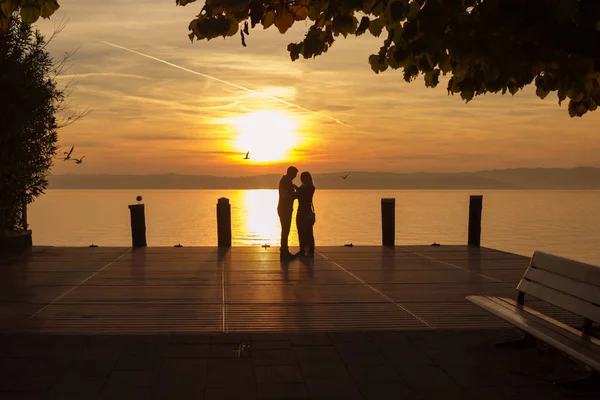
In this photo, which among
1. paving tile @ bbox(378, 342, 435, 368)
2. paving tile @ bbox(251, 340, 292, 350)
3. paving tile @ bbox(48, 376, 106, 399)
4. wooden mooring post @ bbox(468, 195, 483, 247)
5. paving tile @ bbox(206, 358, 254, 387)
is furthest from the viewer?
wooden mooring post @ bbox(468, 195, 483, 247)

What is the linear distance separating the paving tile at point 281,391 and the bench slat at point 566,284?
2.62 metres

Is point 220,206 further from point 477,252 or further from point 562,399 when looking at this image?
point 562,399

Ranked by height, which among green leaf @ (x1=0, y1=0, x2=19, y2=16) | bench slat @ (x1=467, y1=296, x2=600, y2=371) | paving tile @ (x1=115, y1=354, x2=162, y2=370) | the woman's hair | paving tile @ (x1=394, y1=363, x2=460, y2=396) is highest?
green leaf @ (x1=0, y1=0, x2=19, y2=16)

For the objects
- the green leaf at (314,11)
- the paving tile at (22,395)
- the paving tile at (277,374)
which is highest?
the green leaf at (314,11)

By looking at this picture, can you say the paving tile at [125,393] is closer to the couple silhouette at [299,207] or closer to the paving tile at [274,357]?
the paving tile at [274,357]

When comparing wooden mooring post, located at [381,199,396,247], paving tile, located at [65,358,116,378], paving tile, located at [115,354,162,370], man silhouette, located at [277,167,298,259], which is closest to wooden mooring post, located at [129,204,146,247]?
man silhouette, located at [277,167,298,259]

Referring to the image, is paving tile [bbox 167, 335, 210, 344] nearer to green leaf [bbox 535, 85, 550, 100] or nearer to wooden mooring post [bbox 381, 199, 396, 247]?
green leaf [bbox 535, 85, 550, 100]

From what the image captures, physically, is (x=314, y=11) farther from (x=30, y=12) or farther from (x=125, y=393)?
(x=125, y=393)

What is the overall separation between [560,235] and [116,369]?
7828 cm

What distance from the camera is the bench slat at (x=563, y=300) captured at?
21.3 ft

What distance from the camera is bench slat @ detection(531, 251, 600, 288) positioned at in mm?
6656

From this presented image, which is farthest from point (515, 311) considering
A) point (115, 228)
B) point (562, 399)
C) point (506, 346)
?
point (115, 228)

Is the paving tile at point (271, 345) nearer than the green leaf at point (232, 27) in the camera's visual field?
No

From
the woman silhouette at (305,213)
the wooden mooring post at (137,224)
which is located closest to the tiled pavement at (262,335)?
the woman silhouette at (305,213)
